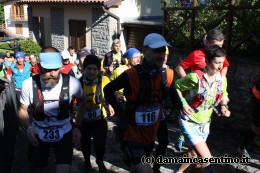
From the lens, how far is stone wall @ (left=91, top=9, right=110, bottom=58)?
47.4 ft

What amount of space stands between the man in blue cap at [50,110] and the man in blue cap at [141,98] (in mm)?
468

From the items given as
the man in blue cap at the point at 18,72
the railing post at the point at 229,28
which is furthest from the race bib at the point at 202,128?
the man in blue cap at the point at 18,72

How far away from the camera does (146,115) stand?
3.12 metres

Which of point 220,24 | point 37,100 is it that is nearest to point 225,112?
point 37,100

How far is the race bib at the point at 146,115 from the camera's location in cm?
310

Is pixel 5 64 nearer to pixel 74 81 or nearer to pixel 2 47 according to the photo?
pixel 74 81

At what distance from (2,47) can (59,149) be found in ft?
107

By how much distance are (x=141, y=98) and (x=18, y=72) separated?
5344 millimetres

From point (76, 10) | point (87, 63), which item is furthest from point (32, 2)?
point (87, 63)

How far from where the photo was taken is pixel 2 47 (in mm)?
32625

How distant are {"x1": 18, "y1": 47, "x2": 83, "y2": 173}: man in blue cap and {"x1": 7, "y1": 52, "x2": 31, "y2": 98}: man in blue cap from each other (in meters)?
4.56

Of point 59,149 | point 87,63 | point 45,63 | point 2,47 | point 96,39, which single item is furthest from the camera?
point 2,47

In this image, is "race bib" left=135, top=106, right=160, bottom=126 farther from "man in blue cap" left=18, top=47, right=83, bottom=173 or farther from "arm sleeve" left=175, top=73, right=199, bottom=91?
"man in blue cap" left=18, top=47, right=83, bottom=173

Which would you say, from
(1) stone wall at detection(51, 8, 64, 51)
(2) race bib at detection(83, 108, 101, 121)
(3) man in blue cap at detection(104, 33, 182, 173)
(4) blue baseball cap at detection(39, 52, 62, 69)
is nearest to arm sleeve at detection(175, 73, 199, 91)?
(3) man in blue cap at detection(104, 33, 182, 173)
